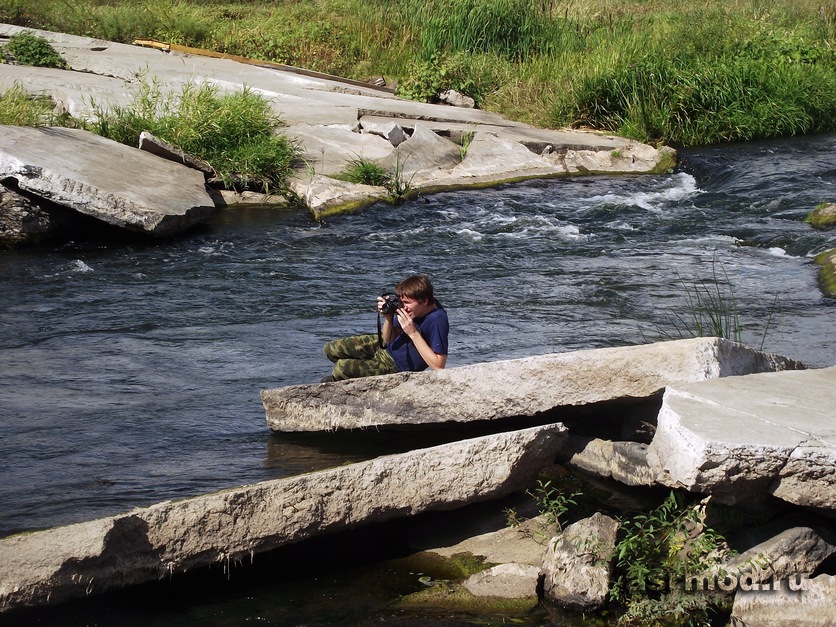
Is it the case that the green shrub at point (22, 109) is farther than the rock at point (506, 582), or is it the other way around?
the green shrub at point (22, 109)

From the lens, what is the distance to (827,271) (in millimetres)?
8578

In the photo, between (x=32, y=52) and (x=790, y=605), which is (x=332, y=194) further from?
(x=790, y=605)

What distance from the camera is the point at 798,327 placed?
725cm

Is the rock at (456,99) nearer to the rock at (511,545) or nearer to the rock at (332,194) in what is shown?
the rock at (332,194)

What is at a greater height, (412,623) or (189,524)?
(189,524)

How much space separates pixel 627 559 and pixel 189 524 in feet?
5.54

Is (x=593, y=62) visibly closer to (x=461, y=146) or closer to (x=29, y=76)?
(x=461, y=146)

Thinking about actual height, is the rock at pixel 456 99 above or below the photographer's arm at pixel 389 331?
below

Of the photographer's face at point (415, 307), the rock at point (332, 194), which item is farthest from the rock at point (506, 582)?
the rock at point (332, 194)

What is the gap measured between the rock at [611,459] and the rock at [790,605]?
63 centimetres

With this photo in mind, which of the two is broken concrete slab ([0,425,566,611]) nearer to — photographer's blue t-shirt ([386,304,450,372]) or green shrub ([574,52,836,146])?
photographer's blue t-shirt ([386,304,450,372])

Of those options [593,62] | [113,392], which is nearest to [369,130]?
[593,62]

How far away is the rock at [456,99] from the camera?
15.7 m

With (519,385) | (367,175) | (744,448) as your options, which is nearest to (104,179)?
(367,175)
